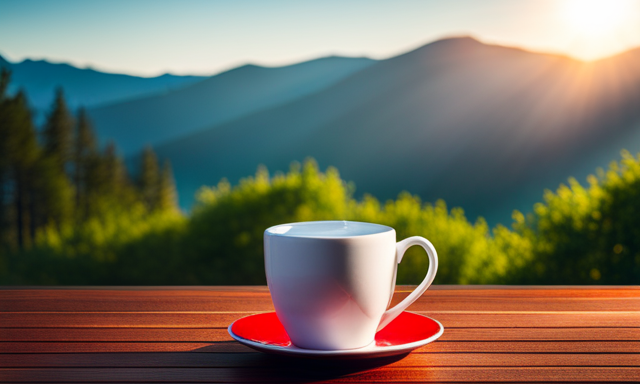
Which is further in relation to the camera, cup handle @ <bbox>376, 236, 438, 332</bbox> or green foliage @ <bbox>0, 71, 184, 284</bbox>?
green foliage @ <bbox>0, 71, 184, 284</bbox>

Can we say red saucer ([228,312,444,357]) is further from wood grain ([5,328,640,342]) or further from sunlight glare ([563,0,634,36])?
sunlight glare ([563,0,634,36])

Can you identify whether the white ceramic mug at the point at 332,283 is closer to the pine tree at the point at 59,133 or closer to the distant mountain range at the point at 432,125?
the pine tree at the point at 59,133

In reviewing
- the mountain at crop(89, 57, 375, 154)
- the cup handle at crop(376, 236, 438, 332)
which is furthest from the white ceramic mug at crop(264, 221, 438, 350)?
the mountain at crop(89, 57, 375, 154)

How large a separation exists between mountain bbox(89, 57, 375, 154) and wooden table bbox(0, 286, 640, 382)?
23.2 meters

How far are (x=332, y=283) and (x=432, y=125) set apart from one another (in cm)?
4135

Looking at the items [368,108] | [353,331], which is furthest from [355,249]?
[368,108]

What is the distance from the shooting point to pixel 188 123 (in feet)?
107

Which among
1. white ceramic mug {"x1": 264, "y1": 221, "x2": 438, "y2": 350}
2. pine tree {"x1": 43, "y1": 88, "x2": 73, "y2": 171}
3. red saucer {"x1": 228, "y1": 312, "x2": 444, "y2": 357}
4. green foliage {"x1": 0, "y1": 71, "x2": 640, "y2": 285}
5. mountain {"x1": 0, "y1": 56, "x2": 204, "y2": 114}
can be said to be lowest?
green foliage {"x1": 0, "y1": 71, "x2": 640, "y2": 285}

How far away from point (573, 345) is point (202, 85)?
107 feet

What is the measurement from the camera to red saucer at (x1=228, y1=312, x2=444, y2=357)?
57 cm

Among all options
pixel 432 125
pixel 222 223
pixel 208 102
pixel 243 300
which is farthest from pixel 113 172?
pixel 432 125

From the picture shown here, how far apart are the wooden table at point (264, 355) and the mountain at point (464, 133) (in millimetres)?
30219

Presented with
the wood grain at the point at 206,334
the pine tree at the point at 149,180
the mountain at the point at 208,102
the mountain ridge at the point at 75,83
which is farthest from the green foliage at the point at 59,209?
the wood grain at the point at 206,334

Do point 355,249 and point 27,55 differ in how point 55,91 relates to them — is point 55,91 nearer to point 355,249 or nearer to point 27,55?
point 27,55
